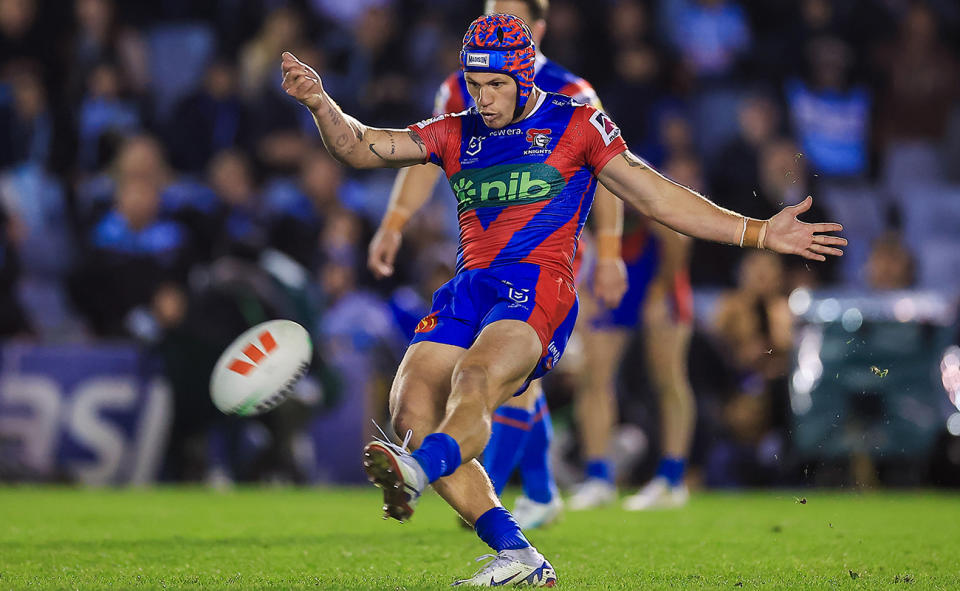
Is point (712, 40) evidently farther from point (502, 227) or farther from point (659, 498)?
point (502, 227)

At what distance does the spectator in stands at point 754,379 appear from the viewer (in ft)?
39.1

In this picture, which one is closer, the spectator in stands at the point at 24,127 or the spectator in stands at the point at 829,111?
the spectator in stands at the point at 24,127

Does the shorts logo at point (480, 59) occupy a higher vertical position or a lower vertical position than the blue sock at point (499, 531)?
higher

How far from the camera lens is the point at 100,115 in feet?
49.8

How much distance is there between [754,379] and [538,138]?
23.2 feet

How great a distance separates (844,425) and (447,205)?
5503 mm

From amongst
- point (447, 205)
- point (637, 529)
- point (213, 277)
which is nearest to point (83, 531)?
point (637, 529)

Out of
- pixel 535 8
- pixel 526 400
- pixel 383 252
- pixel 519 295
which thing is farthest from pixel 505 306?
pixel 535 8

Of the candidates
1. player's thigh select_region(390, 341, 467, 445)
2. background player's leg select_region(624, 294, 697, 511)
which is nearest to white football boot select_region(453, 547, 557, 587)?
player's thigh select_region(390, 341, 467, 445)

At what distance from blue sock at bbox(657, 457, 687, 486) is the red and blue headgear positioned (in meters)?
5.12

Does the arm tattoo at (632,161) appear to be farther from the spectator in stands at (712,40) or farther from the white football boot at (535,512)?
the spectator in stands at (712,40)

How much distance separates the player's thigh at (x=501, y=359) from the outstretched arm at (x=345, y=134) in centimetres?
86

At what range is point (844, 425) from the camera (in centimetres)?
1162

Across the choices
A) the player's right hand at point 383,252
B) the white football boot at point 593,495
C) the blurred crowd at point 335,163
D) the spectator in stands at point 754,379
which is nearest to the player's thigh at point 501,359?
the player's right hand at point 383,252
